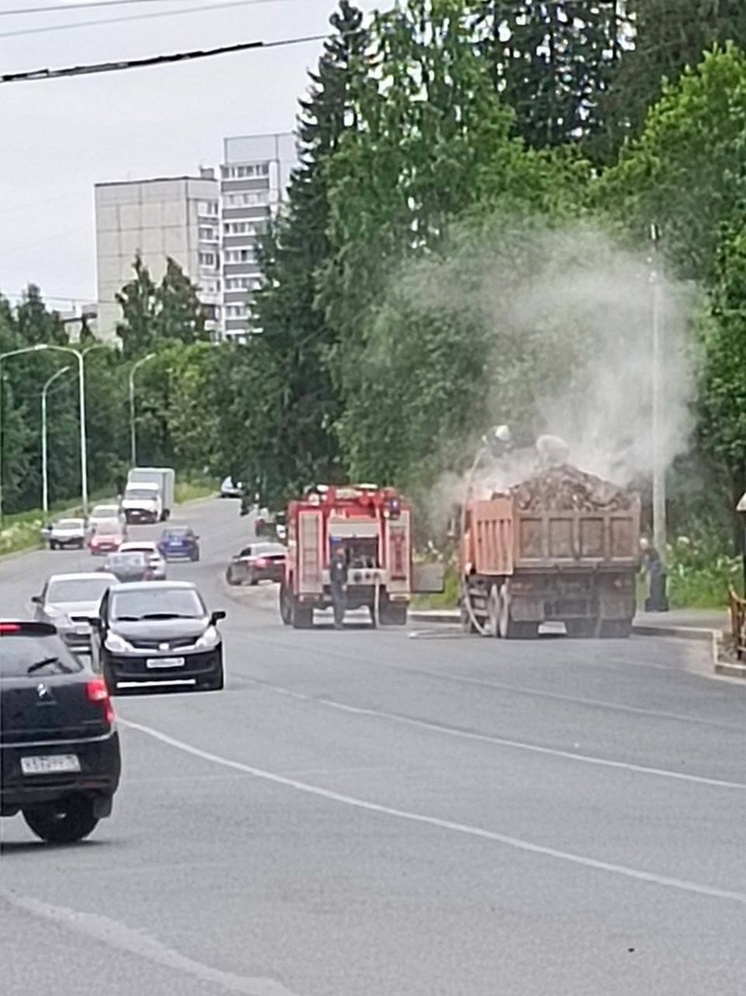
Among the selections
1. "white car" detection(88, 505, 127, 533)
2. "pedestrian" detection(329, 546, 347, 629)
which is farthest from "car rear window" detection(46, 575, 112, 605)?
"white car" detection(88, 505, 127, 533)

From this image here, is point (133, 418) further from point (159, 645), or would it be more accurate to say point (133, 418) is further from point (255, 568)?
point (159, 645)

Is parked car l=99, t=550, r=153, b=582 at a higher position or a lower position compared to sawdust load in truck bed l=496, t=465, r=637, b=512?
lower

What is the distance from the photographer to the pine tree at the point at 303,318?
81.7 m

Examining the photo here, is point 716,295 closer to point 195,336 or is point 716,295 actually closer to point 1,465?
point 1,465

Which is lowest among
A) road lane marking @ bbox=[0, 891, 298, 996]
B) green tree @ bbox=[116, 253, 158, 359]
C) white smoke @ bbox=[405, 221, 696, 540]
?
road lane marking @ bbox=[0, 891, 298, 996]

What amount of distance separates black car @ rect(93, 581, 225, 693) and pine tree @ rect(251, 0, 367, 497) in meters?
45.1

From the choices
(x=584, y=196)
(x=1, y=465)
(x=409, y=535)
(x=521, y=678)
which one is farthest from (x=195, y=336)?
(x=521, y=678)

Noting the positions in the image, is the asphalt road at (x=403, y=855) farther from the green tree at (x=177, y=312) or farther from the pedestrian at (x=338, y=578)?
the green tree at (x=177, y=312)

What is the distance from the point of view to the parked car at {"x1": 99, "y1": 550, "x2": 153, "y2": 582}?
226ft

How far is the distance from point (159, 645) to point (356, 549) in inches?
797

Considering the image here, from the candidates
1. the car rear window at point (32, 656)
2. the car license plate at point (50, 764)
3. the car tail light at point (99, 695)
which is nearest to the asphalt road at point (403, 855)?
the car license plate at point (50, 764)

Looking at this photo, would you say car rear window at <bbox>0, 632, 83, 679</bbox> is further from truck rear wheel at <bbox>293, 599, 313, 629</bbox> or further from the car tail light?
truck rear wheel at <bbox>293, 599, 313, 629</bbox>

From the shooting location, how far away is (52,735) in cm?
1650

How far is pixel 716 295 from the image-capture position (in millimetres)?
49938
